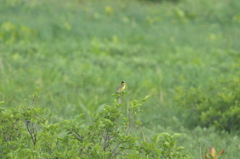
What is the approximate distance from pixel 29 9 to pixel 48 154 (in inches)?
318

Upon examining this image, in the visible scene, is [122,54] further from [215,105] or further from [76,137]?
[76,137]

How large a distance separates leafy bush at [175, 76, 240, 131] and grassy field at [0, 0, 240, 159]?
0.13 metres

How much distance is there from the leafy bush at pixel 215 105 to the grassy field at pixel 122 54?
132 mm

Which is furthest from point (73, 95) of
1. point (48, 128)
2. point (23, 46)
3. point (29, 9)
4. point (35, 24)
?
point (29, 9)

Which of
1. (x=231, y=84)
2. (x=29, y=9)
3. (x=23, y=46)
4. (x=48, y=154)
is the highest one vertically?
(x=29, y=9)

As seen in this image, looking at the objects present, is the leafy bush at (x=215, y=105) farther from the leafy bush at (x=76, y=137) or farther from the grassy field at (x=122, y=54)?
the leafy bush at (x=76, y=137)

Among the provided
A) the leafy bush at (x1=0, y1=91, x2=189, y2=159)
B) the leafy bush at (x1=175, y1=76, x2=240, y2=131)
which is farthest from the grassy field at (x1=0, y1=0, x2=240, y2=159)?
the leafy bush at (x1=0, y1=91, x2=189, y2=159)

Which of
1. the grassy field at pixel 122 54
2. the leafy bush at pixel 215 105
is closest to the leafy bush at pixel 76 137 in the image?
the grassy field at pixel 122 54

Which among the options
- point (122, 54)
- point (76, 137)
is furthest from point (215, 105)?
point (122, 54)

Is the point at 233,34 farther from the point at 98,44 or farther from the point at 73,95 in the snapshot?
the point at 73,95

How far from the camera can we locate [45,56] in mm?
6875

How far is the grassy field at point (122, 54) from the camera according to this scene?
496 cm

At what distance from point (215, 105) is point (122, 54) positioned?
134 inches

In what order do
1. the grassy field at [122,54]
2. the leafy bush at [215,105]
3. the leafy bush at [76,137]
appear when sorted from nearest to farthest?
1. the leafy bush at [76,137]
2. the leafy bush at [215,105]
3. the grassy field at [122,54]
